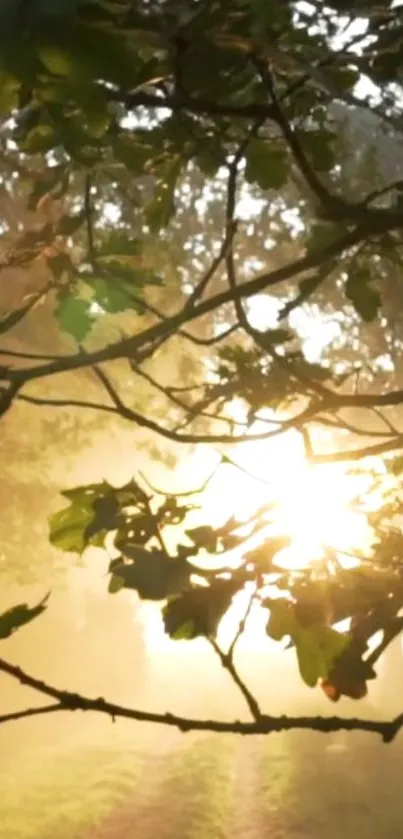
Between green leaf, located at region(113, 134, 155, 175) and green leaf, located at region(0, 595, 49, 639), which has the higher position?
green leaf, located at region(113, 134, 155, 175)

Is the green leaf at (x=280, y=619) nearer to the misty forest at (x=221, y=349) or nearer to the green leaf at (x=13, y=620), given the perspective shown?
the misty forest at (x=221, y=349)

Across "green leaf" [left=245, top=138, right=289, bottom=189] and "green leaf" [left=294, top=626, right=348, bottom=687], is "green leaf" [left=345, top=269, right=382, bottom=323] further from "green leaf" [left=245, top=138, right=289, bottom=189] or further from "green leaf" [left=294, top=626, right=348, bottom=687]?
"green leaf" [left=294, top=626, right=348, bottom=687]

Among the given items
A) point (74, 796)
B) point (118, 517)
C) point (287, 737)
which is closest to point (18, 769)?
point (74, 796)

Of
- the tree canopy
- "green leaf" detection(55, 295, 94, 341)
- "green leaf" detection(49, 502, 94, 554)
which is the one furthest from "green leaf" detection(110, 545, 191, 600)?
"green leaf" detection(55, 295, 94, 341)

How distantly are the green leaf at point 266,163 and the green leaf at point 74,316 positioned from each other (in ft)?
0.54

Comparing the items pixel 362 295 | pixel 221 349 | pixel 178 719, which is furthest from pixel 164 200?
pixel 178 719

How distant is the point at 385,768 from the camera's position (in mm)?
3217

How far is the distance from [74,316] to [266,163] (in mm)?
181

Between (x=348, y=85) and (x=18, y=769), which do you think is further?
(x=18, y=769)

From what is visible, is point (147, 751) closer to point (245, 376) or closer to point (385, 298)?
point (385, 298)

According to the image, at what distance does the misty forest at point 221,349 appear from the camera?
48 cm

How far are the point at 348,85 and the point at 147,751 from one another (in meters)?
3.56

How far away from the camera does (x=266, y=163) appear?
2.18ft

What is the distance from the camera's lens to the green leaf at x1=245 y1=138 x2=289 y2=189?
66 cm
